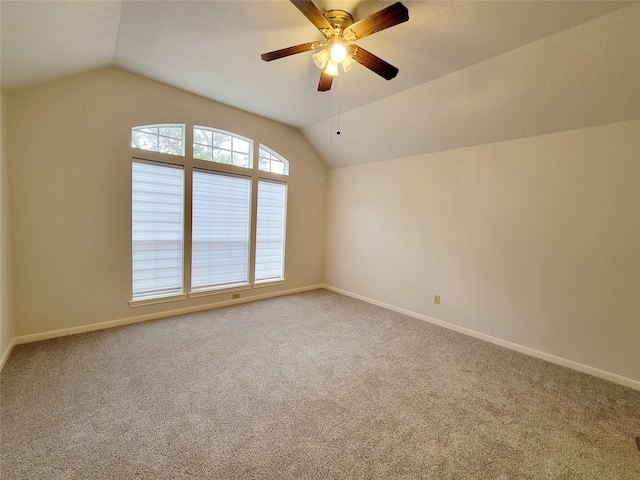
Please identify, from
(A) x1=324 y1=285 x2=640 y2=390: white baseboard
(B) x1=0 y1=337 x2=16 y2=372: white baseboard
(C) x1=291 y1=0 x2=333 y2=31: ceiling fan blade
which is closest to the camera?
(C) x1=291 y1=0 x2=333 y2=31: ceiling fan blade

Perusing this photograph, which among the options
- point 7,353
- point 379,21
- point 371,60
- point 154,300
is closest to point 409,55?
point 371,60

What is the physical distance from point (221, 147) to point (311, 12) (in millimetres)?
Answer: 2584

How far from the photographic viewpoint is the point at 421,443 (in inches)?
63.6

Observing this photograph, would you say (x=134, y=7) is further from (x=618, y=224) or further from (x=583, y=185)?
(x=618, y=224)

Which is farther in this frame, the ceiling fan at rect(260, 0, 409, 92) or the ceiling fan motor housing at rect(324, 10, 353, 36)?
the ceiling fan motor housing at rect(324, 10, 353, 36)

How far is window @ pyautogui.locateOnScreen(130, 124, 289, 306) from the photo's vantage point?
324cm

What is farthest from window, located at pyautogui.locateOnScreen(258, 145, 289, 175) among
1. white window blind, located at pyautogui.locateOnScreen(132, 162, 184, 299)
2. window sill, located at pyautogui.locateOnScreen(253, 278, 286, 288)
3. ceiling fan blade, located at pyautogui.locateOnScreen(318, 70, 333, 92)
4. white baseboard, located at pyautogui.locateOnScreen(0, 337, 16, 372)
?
white baseboard, located at pyautogui.locateOnScreen(0, 337, 16, 372)

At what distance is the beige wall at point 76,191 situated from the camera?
2.54 meters

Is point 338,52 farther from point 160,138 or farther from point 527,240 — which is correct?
point 527,240

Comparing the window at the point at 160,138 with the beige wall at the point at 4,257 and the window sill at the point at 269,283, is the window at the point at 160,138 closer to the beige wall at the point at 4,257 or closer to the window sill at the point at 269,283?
the beige wall at the point at 4,257

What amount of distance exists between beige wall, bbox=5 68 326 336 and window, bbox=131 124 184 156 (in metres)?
0.11

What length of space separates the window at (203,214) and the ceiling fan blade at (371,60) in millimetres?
2467

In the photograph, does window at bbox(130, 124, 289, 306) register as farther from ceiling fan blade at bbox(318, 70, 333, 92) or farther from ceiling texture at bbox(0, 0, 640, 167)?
ceiling fan blade at bbox(318, 70, 333, 92)

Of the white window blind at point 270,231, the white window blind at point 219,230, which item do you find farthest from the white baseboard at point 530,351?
the white window blind at point 219,230
